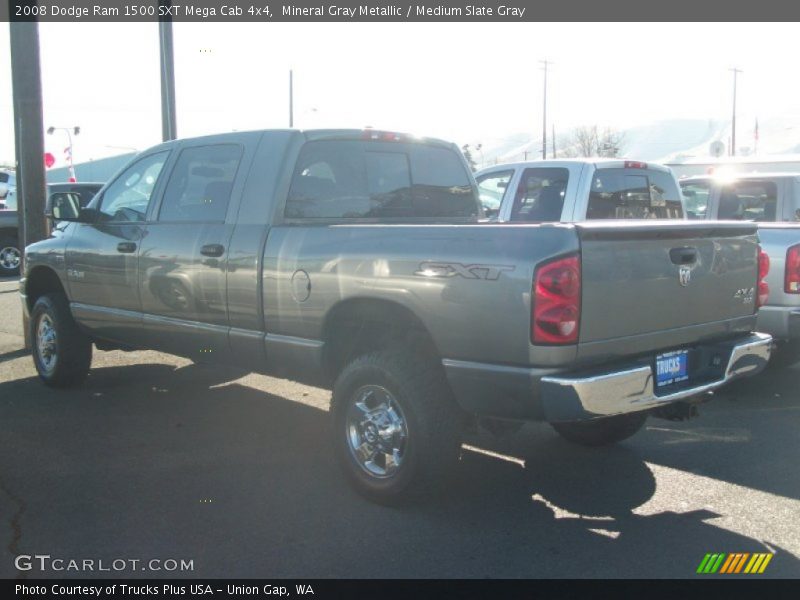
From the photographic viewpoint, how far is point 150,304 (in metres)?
6.00

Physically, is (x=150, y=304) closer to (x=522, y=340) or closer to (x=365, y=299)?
(x=365, y=299)

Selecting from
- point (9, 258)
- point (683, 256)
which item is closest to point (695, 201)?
point (683, 256)

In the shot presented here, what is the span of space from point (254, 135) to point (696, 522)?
352cm

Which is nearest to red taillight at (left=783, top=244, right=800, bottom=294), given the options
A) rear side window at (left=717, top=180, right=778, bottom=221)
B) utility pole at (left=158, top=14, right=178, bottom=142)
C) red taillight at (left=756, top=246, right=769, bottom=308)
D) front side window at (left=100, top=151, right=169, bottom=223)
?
rear side window at (left=717, top=180, right=778, bottom=221)

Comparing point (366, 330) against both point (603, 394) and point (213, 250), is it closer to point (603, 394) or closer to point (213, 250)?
point (213, 250)

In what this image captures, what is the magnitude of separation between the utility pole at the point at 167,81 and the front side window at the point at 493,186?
482 centimetres

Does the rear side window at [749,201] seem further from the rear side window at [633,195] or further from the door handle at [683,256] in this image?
the door handle at [683,256]

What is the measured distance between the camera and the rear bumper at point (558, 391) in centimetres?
377

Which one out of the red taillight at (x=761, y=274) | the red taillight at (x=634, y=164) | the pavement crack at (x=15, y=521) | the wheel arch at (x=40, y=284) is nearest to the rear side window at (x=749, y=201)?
the red taillight at (x=634, y=164)

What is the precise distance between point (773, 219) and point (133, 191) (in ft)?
19.6

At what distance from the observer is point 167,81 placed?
12.2 meters

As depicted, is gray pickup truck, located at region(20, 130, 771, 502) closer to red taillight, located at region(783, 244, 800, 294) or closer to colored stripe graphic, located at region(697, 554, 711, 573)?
colored stripe graphic, located at region(697, 554, 711, 573)

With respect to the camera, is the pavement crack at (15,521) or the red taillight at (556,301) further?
the pavement crack at (15,521)

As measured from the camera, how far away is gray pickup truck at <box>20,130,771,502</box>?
3.85 m
